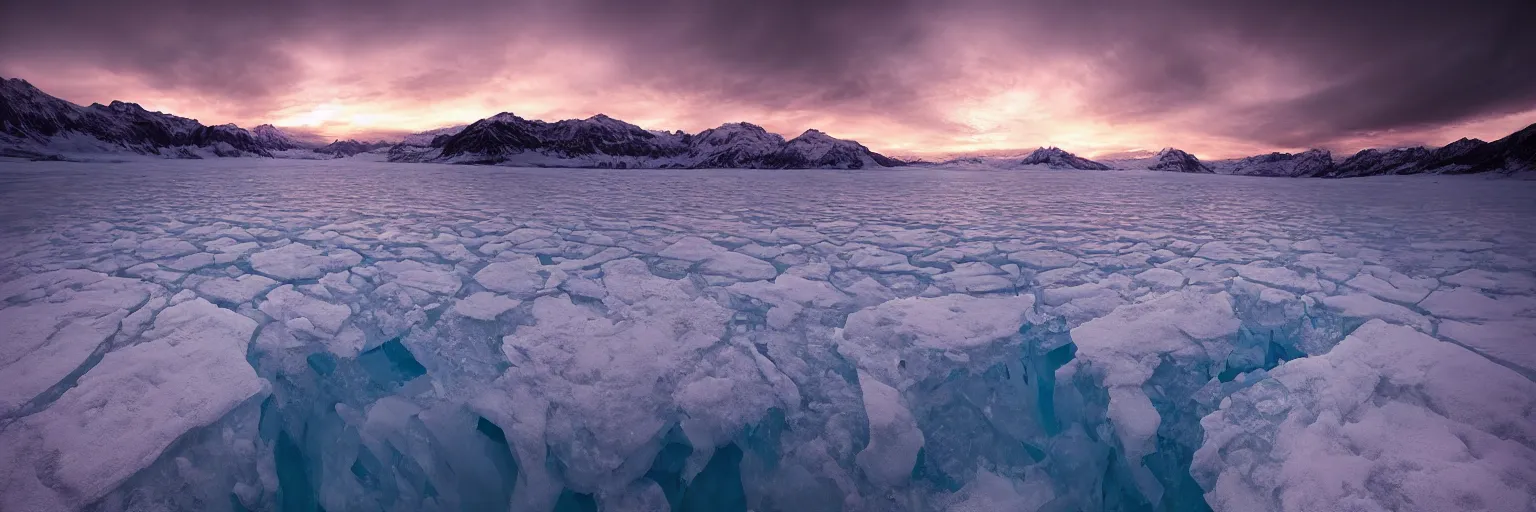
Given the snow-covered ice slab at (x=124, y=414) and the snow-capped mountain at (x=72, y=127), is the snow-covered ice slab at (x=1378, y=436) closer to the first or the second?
the snow-covered ice slab at (x=124, y=414)

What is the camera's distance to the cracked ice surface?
9.00 feet

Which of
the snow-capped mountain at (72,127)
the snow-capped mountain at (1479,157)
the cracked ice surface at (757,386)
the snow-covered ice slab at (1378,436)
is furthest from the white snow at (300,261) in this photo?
the snow-capped mountain at (1479,157)

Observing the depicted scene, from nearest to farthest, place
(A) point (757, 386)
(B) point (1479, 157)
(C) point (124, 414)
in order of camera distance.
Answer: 1. (C) point (124, 414)
2. (A) point (757, 386)
3. (B) point (1479, 157)

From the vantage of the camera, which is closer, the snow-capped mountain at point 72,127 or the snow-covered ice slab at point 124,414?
the snow-covered ice slab at point 124,414

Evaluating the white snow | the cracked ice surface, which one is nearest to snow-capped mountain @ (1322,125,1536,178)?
the cracked ice surface

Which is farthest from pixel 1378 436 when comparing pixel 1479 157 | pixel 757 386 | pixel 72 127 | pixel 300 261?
pixel 72 127

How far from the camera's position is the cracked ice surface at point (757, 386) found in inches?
108

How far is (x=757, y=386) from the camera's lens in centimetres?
341

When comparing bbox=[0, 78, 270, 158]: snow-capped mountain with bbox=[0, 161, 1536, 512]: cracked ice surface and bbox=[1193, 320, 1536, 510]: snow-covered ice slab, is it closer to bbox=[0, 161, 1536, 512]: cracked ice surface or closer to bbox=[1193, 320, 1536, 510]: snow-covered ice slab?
bbox=[0, 161, 1536, 512]: cracked ice surface

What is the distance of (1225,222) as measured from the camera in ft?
33.9

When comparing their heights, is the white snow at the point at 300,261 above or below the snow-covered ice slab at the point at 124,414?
above

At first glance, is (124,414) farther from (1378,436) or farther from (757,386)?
(1378,436)

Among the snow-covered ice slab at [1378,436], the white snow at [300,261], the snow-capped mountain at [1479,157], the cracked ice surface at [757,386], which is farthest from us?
the snow-capped mountain at [1479,157]

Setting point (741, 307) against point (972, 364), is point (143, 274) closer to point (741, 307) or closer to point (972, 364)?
point (741, 307)
